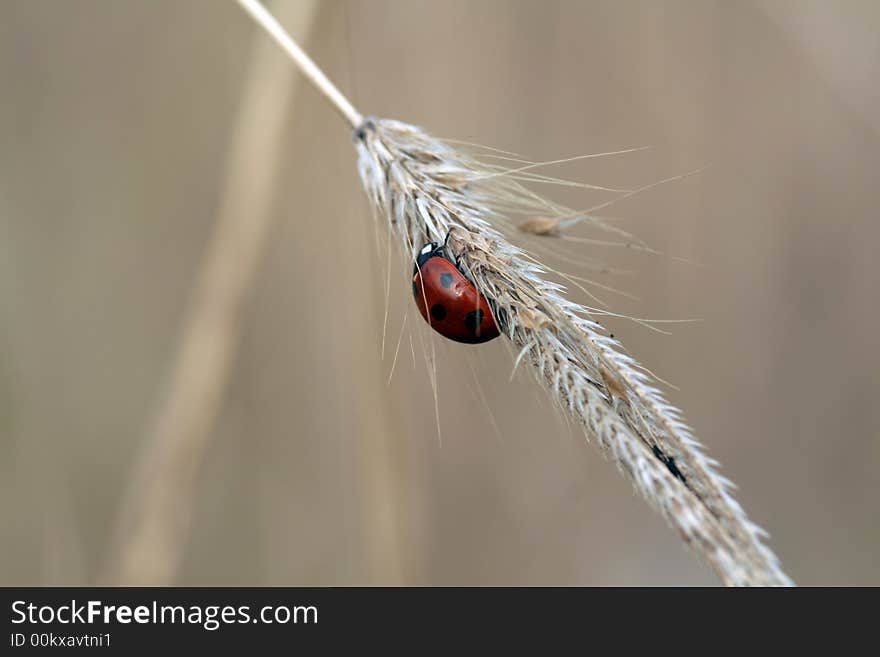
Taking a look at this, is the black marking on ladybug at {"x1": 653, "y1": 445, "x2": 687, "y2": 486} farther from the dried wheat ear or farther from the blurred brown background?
the blurred brown background

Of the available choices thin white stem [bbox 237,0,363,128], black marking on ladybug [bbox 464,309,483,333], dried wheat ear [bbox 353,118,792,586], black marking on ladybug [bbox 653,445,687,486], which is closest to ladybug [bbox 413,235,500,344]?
black marking on ladybug [bbox 464,309,483,333]

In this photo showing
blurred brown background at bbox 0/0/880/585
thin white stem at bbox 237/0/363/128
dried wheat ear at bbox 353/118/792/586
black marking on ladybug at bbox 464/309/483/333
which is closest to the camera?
dried wheat ear at bbox 353/118/792/586

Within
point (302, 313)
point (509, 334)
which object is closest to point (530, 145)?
point (302, 313)

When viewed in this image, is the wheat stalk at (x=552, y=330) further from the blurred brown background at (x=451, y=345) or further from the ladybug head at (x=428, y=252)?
the blurred brown background at (x=451, y=345)

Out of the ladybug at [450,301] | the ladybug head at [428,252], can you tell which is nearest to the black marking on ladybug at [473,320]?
the ladybug at [450,301]

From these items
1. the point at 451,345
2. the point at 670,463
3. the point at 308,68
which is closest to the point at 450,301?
the point at 308,68

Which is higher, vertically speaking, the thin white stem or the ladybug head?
the thin white stem
